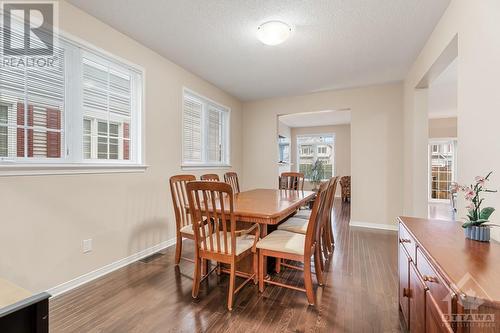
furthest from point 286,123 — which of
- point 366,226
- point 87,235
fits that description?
point 87,235

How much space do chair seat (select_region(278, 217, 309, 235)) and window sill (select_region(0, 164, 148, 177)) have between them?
1878 millimetres

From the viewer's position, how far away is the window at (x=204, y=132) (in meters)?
3.94

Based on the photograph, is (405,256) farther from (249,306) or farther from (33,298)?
(33,298)

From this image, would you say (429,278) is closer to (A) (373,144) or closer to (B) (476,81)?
(B) (476,81)

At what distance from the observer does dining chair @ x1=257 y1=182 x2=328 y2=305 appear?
6.38 ft

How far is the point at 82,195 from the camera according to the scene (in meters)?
2.31

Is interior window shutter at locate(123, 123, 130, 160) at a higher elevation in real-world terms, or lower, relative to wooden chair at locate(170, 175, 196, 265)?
higher

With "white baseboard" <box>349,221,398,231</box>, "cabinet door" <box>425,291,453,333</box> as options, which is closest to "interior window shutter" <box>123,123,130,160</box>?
"cabinet door" <box>425,291,453,333</box>

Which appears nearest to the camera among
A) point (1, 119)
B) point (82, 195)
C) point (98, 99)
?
point (1, 119)

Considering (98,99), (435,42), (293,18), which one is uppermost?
(293,18)

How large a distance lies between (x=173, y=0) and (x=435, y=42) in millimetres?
2708

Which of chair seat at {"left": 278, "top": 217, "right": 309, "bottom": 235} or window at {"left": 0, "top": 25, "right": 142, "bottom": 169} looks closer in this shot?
window at {"left": 0, "top": 25, "right": 142, "bottom": 169}

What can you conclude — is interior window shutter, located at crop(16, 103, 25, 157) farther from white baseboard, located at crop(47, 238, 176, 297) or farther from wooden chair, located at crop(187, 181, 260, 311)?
wooden chair, located at crop(187, 181, 260, 311)

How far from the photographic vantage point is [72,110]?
228cm
